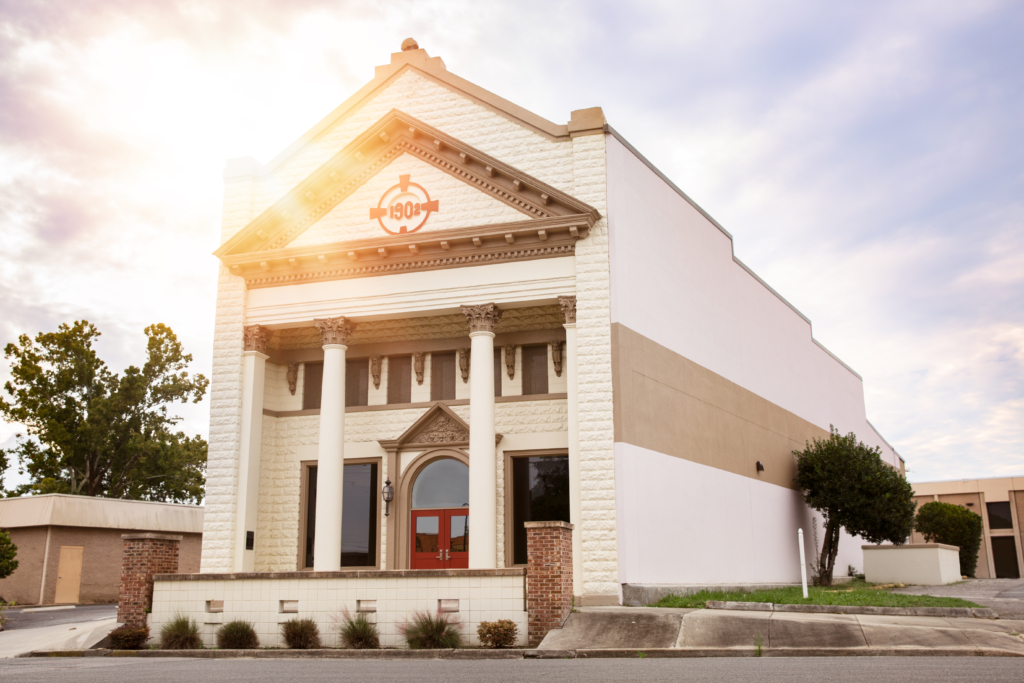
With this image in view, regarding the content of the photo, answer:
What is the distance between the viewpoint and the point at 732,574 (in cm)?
2475

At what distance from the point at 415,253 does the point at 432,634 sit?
10.4 metres

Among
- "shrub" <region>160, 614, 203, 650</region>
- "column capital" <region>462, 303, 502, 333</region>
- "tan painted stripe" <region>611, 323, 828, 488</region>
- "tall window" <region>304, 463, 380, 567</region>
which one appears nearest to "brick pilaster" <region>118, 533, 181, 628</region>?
"shrub" <region>160, 614, 203, 650</region>

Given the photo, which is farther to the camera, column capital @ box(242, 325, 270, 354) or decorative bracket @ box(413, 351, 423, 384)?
decorative bracket @ box(413, 351, 423, 384)

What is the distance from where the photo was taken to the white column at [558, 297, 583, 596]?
19.9m

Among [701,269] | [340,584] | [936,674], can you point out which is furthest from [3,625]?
[936,674]

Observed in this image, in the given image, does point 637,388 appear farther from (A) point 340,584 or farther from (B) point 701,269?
(A) point 340,584

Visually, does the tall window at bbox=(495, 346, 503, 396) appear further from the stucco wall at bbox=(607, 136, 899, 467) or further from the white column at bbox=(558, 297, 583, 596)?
the stucco wall at bbox=(607, 136, 899, 467)

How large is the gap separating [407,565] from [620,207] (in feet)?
36.8

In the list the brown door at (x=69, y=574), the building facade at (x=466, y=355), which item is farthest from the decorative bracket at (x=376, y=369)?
the brown door at (x=69, y=574)

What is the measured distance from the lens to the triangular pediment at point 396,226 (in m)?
22.3

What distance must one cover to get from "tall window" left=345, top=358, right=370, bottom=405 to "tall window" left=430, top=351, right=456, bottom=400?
2061 mm

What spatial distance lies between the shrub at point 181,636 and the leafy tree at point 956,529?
31863 mm

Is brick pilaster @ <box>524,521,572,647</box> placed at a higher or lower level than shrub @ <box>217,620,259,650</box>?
higher

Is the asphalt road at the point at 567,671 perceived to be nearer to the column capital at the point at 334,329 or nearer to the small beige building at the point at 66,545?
the column capital at the point at 334,329
